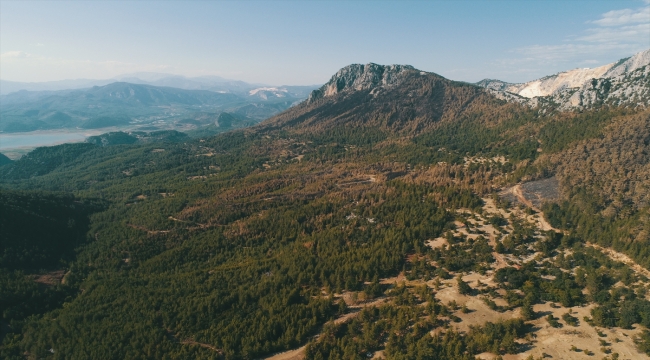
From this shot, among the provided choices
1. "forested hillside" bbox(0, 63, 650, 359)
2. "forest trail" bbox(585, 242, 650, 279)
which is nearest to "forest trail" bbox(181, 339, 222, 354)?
"forested hillside" bbox(0, 63, 650, 359)

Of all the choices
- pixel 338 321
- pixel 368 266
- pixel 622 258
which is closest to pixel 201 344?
pixel 338 321

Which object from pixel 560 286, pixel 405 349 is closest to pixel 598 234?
pixel 560 286

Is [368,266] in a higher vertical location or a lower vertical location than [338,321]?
higher

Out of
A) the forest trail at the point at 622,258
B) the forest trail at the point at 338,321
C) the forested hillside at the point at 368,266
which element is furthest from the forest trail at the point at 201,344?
the forest trail at the point at 622,258

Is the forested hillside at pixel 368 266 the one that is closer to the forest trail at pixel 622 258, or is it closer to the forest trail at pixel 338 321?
the forest trail at pixel 338 321

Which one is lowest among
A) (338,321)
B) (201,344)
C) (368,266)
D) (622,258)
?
(201,344)

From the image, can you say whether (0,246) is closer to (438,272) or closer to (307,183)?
(307,183)

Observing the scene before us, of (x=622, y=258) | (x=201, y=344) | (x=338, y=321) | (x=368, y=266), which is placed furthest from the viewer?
(x=368, y=266)

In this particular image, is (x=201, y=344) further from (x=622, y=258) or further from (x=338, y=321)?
(x=622, y=258)

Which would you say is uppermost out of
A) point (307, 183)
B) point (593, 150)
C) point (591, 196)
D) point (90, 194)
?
point (593, 150)
